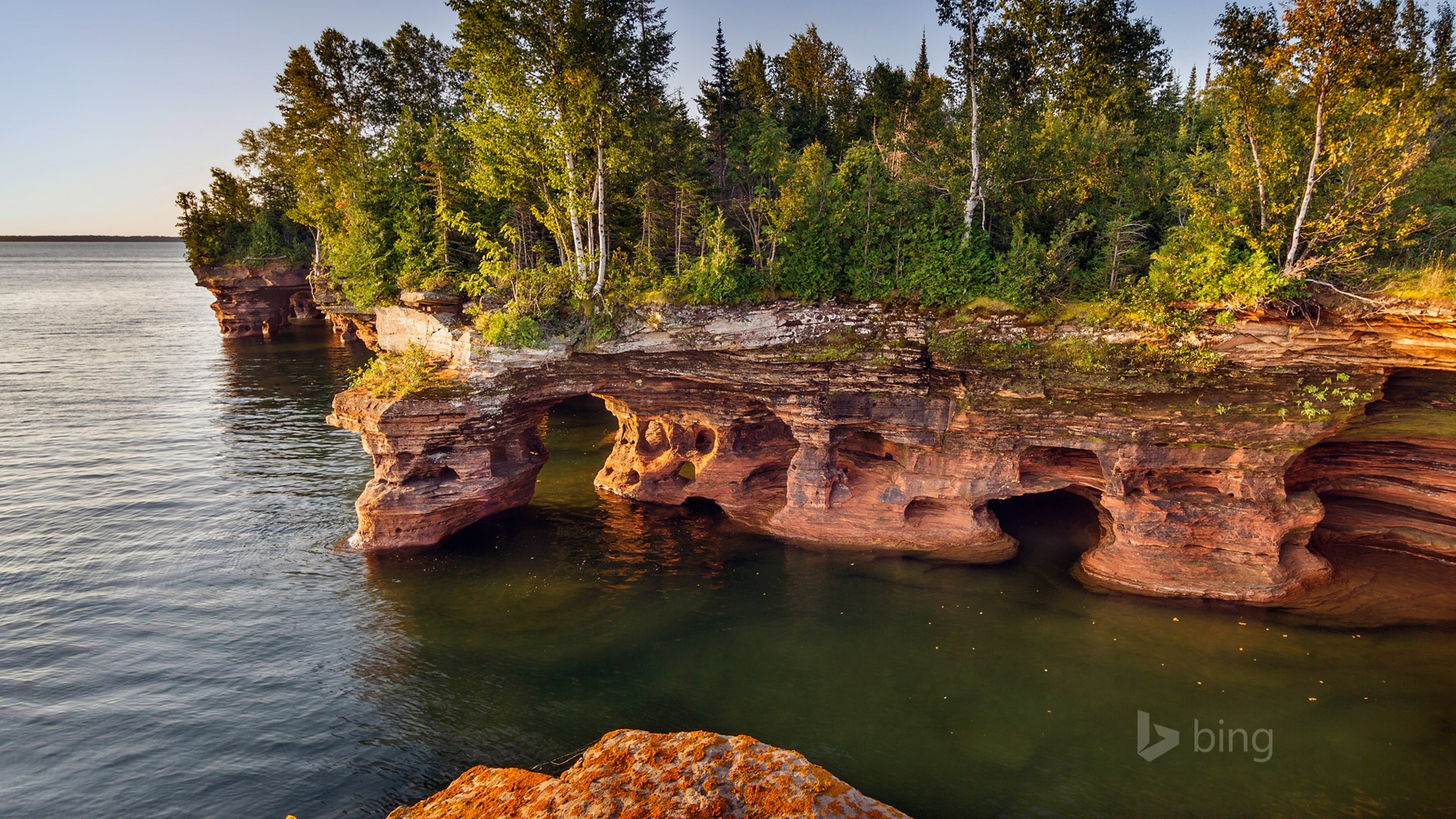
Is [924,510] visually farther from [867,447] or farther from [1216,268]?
[1216,268]

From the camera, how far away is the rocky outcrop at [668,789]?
24.1ft

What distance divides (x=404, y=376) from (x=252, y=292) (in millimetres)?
59130

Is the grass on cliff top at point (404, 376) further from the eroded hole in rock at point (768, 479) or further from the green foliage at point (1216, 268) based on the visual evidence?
the green foliage at point (1216, 268)

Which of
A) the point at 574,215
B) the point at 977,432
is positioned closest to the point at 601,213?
the point at 574,215

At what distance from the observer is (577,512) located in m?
26.6

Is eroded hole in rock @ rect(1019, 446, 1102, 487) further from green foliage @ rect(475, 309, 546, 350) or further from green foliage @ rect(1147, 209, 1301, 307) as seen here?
green foliage @ rect(475, 309, 546, 350)

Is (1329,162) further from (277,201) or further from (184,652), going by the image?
(277,201)

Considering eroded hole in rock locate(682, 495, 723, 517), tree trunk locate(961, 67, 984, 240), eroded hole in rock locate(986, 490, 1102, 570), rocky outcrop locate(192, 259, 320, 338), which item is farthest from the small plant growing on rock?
rocky outcrop locate(192, 259, 320, 338)

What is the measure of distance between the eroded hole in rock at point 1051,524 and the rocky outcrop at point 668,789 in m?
16.5

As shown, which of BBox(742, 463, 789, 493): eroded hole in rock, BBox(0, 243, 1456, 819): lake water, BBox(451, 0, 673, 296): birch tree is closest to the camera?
BBox(0, 243, 1456, 819): lake water

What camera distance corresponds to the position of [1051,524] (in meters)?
24.0

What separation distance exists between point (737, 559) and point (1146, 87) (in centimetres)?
3061

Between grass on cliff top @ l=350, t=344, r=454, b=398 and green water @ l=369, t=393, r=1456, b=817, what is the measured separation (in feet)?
19.6

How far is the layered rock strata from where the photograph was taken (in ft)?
58.9
